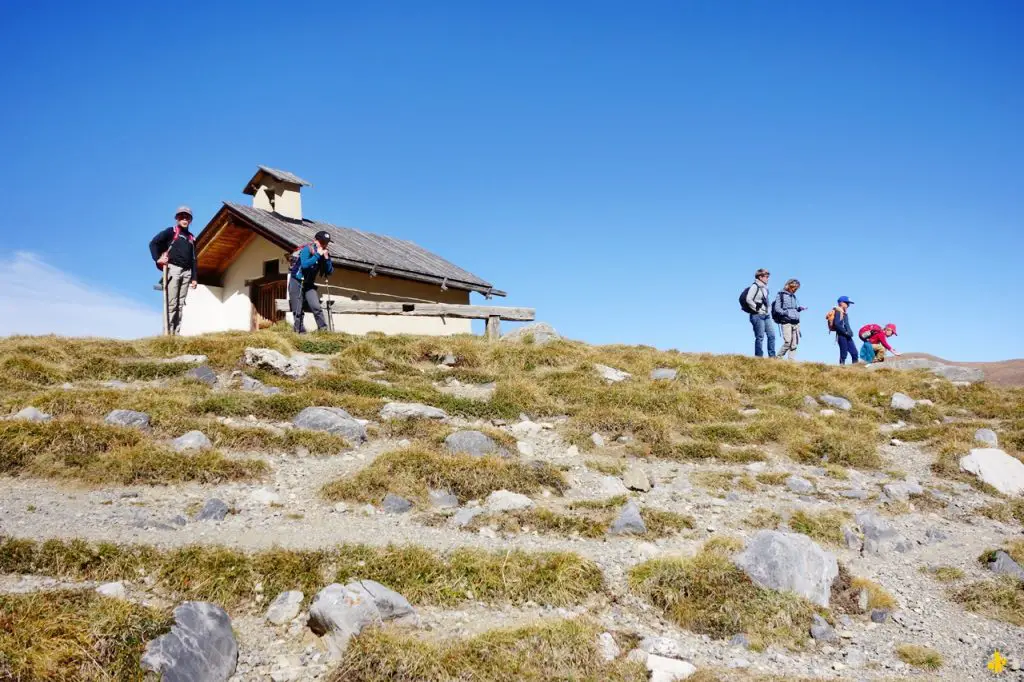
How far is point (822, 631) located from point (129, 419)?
8.58 metres

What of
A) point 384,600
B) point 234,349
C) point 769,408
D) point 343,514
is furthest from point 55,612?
point 769,408

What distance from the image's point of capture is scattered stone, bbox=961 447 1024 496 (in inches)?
383

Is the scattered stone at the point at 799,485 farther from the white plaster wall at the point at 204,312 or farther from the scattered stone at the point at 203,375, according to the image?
the white plaster wall at the point at 204,312

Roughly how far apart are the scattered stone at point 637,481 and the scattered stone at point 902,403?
322 inches

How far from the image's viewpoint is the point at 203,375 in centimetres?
1228

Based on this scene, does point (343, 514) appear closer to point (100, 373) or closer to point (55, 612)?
point (55, 612)

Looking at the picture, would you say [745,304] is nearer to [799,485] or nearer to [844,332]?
[844,332]

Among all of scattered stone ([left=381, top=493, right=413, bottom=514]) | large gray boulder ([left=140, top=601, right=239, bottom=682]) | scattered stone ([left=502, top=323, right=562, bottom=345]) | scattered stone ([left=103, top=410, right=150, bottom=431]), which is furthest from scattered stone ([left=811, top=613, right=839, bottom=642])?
scattered stone ([left=502, top=323, right=562, bottom=345])

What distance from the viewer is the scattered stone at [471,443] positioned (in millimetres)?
9469

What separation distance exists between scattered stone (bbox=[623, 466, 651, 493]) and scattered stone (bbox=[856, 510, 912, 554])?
2478 millimetres

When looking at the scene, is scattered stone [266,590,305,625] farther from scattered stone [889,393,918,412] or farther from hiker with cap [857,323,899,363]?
hiker with cap [857,323,899,363]

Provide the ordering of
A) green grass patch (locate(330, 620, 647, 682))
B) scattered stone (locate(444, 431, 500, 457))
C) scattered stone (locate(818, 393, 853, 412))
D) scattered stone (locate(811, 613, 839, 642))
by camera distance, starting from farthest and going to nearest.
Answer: scattered stone (locate(818, 393, 853, 412))
scattered stone (locate(444, 431, 500, 457))
scattered stone (locate(811, 613, 839, 642))
green grass patch (locate(330, 620, 647, 682))

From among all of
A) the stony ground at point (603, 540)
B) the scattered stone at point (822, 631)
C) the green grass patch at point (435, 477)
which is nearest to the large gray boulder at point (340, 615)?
the stony ground at point (603, 540)

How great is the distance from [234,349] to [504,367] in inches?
220
